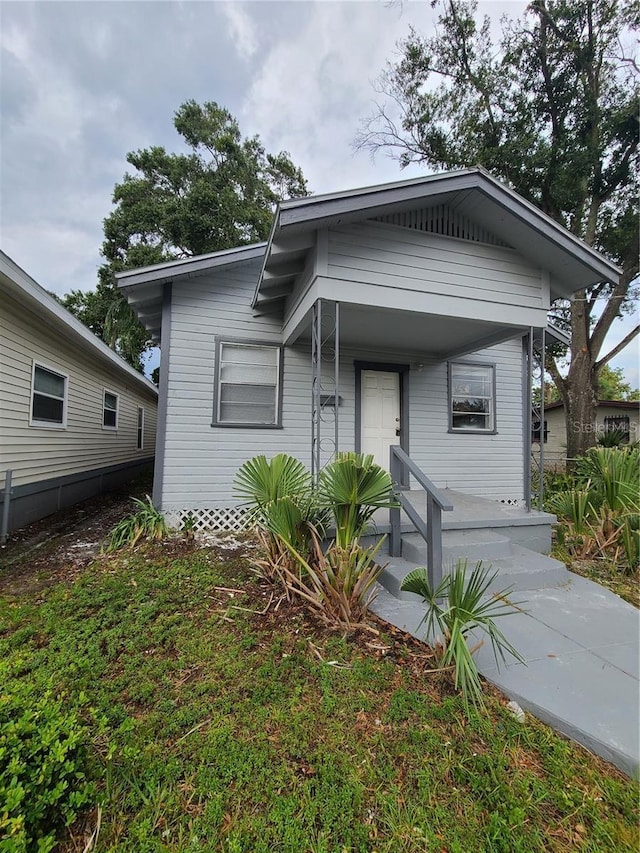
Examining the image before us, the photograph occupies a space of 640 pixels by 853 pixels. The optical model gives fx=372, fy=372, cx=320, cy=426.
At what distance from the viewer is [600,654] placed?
2658 millimetres

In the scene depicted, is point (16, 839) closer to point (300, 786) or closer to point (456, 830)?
point (300, 786)

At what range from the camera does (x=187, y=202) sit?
15094mm

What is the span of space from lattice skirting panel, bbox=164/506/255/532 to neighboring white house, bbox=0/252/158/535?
2.25 metres

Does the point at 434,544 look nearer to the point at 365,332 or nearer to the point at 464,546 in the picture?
the point at 464,546

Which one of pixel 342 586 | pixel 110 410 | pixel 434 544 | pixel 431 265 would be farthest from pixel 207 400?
pixel 110 410

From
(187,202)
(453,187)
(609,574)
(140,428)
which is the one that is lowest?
(609,574)

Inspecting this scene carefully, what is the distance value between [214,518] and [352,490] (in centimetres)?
343

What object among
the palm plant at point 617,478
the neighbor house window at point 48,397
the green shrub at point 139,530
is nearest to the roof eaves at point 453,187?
the palm plant at point 617,478

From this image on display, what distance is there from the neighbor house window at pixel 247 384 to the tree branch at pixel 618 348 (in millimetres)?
10401

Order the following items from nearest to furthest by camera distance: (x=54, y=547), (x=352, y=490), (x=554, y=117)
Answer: (x=352, y=490) → (x=54, y=547) → (x=554, y=117)

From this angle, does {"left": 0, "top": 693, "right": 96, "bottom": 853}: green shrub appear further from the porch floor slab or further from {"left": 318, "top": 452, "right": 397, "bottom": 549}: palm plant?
the porch floor slab

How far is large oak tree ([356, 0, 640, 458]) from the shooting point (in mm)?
10836

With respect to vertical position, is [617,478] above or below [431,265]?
below

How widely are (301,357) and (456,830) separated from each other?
5717mm
